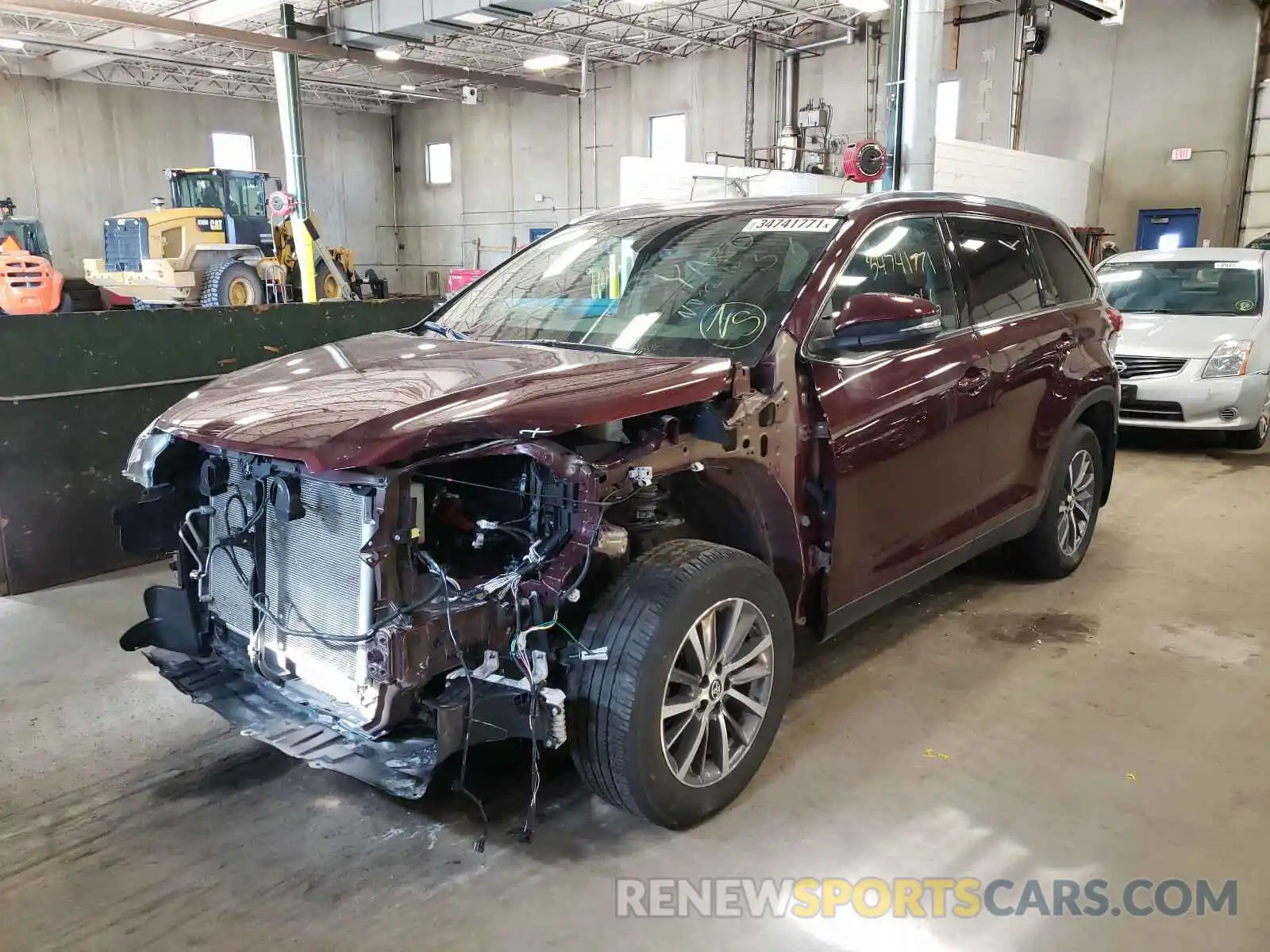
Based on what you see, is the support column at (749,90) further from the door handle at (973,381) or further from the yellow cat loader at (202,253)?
the door handle at (973,381)

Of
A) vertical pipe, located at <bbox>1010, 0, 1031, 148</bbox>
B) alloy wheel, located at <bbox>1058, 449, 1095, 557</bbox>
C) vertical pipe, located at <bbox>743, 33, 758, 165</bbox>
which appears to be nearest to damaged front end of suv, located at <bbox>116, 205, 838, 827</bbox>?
alloy wheel, located at <bbox>1058, 449, 1095, 557</bbox>

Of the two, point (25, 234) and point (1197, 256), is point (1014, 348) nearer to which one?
point (1197, 256)

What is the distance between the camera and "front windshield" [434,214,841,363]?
291 cm

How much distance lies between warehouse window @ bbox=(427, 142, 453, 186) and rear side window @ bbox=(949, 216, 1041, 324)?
2342 cm

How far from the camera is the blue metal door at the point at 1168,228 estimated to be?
43.7 ft

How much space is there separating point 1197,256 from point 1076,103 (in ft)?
23.3

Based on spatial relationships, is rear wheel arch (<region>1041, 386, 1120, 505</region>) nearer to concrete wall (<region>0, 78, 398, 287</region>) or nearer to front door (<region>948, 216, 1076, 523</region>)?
front door (<region>948, 216, 1076, 523</region>)

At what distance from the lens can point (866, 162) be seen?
7461 mm

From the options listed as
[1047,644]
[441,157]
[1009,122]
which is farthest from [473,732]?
[441,157]

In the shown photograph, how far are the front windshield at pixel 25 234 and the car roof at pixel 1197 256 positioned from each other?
1640 centimetres

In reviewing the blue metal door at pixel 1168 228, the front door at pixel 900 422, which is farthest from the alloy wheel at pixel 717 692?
the blue metal door at pixel 1168 228

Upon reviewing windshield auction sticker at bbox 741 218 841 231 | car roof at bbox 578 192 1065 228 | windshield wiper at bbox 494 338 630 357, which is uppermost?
car roof at bbox 578 192 1065 228

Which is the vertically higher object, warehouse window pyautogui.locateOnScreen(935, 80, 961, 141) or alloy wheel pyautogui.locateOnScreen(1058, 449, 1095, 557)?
warehouse window pyautogui.locateOnScreen(935, 80, 961, 141)

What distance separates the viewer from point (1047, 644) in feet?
12.8
